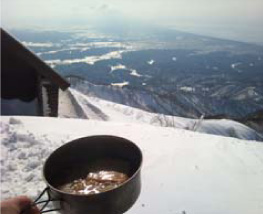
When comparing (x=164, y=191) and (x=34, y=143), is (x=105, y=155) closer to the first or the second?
(x=164, y=191)

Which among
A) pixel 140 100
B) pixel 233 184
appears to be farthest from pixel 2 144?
pixel 140 100

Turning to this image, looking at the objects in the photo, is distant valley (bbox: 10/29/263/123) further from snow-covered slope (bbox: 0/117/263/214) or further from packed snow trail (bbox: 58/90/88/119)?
snow-covered slope (bbox: 0/117/263/214)

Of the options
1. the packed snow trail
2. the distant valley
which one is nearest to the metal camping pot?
the packed snow trail

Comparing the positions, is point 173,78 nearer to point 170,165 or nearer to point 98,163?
point 170,165

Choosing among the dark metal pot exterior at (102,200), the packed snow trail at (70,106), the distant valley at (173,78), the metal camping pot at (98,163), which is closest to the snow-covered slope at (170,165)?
the metal camping pot at (98,163)

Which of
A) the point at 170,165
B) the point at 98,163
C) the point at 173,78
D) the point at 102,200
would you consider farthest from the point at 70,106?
the point at 173,78
